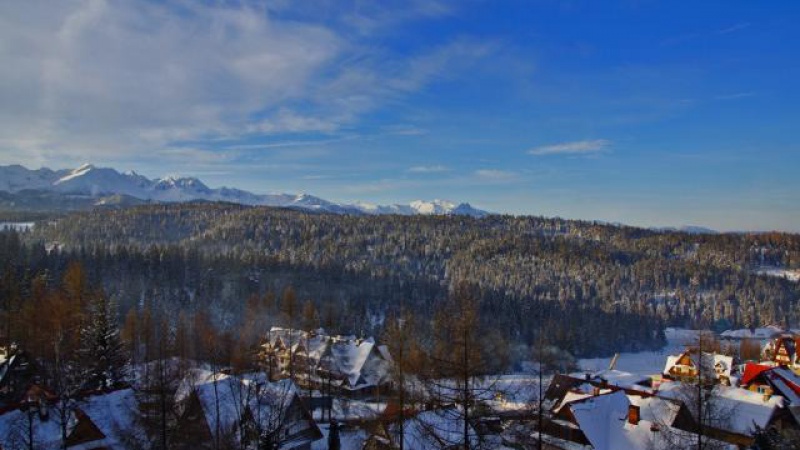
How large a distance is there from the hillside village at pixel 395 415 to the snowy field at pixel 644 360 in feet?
159

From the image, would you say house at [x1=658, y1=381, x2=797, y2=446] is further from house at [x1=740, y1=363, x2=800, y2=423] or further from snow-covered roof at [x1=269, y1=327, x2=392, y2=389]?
snow-covered roof at [x1=269, y1=327, x2=392, y2=389]

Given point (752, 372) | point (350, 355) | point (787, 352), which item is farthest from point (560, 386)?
point (787, 352)

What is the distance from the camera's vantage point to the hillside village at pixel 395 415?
1691cm

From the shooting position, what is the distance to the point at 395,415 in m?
21.2

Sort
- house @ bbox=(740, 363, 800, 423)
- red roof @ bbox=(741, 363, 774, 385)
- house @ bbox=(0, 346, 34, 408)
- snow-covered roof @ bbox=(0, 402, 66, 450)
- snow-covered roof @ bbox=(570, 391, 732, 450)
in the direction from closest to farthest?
snow-covered roof @ bbox=(0, 402, 66, 450), snow-covered roof @ bbox=(570, 391, 732, 450), house @ bbox=(0, 346, 34, 408), house @ bbox=(740, 363, 800, 423), red roof @ bbox=(741, 363, 774, 385)

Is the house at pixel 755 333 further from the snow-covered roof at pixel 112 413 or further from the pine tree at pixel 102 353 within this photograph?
the snow-covered roof at pixel 112 413

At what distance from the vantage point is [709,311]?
15200 centimetres

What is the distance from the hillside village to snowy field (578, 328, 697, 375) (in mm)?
48555

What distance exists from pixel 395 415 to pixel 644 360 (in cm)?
10376

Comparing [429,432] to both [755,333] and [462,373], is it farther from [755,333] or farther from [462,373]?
[755,333]

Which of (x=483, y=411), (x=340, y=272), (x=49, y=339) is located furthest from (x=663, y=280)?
(x=483, y=411)

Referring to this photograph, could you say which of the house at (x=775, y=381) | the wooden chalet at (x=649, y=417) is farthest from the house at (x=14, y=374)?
the house at (x=775, y=381)

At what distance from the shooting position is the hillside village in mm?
16906

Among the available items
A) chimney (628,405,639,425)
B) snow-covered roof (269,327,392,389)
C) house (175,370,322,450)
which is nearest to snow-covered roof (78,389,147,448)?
house (175,370,322,450)
